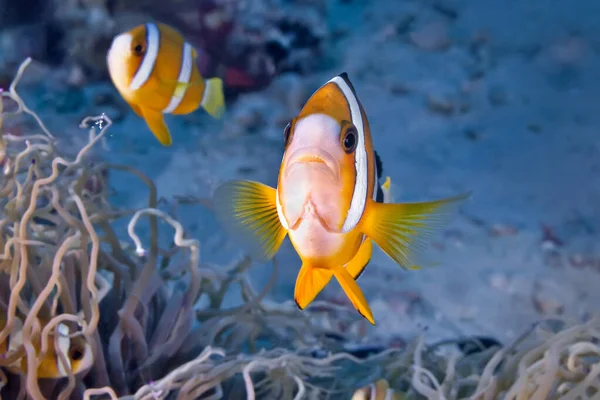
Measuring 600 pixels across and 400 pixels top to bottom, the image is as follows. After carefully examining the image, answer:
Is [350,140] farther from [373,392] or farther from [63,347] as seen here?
[63,347]

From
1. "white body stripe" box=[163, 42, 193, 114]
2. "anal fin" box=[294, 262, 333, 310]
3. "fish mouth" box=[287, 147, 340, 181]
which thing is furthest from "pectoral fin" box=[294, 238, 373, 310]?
"white body stripe" box=[163, 42, 193, 114]

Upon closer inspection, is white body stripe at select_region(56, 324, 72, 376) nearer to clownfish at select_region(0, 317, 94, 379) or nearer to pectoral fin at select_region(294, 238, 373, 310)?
clownfish at select_region(0, 317, 94, 379)

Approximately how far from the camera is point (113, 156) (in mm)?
3678

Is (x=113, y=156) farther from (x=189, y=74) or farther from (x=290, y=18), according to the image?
(x=189, y=74)

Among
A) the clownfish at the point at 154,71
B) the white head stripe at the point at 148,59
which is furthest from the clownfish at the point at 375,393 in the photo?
the white head stripe at the point at 148,59

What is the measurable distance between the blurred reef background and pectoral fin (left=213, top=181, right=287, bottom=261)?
423 millimetres

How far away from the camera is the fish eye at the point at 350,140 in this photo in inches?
24.0

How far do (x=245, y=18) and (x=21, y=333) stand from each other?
10.2 ft

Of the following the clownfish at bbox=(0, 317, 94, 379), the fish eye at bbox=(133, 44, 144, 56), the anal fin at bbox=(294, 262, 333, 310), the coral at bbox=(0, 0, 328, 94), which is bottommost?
the clownfish at bbox=(0, 317, 94, 379)

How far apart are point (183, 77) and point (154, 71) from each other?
9cm

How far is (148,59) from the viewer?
64.3 inches

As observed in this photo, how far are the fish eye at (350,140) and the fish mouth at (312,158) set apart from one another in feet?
0.09

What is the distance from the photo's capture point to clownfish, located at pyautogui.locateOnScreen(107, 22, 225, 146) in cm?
162

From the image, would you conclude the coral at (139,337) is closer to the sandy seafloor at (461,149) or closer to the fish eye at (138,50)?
the fish eye at (138,50)
